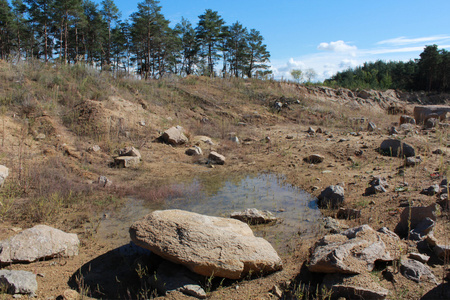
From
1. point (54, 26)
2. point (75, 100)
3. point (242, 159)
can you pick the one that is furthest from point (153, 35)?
point (242, 159)

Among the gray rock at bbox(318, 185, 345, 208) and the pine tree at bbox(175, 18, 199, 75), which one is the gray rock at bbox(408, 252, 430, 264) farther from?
the pine tree at bbox(175, 18, 199, 75)

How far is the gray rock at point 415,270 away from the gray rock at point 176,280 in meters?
1.95

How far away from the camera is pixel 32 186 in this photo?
563cm

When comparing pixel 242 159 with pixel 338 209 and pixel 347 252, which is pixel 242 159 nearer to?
pixel 338 209

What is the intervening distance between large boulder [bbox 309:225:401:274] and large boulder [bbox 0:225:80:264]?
115 inches

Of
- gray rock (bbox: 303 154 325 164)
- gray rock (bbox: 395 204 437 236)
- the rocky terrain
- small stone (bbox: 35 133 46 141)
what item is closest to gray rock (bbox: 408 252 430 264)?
the rocky terrain

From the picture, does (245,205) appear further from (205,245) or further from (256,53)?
(256,53)

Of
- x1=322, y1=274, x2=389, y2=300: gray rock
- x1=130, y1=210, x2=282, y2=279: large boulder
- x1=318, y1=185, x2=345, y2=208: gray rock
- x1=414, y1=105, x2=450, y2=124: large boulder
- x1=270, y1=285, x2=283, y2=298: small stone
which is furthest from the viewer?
x1=414, y1=105, x2=450, y2=124: large boulder

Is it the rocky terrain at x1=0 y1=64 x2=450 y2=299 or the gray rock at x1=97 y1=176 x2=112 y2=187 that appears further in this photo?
the gray rock at x1=97 y1=176 x2=112 y2=187

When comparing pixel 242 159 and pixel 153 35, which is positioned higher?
pixel 153 35

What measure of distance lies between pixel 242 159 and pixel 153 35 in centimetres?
2236

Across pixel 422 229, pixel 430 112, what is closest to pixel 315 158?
pixel 422 229

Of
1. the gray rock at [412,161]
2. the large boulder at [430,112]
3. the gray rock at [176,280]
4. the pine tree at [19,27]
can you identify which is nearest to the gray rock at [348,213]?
the gray rock at [176,280]

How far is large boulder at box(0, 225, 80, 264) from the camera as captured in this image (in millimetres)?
3418
